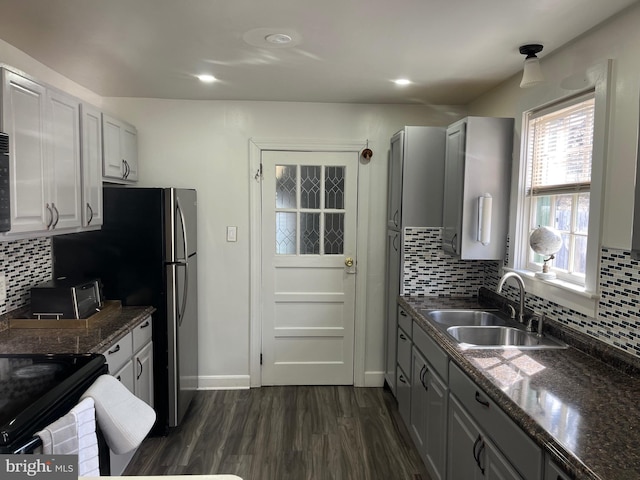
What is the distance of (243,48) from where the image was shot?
2.30 metres

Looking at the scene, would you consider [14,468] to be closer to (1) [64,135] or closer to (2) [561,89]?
(1) [64,135]

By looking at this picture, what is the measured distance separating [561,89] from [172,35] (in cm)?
191

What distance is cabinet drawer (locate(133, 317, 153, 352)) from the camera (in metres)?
2.60

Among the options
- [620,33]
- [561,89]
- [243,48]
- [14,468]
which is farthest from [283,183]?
[14,468]

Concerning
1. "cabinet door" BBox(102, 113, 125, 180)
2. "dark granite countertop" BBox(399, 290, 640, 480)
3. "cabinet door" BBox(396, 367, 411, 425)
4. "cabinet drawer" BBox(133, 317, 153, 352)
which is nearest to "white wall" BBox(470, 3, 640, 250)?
"dark granite countertop" BBox(399, 290, 640, 480)

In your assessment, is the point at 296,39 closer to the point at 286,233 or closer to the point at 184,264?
the point at 184,264

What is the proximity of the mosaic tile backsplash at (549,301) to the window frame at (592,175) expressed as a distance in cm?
5

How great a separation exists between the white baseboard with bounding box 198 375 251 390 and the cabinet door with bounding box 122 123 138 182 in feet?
5.56

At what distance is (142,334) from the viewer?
2705mm

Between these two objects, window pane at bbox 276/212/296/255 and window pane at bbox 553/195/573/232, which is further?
window pane at bbox 276/212/296/255

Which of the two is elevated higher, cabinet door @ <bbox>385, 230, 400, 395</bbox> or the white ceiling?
the white ceiling

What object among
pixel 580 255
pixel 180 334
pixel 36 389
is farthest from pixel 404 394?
pixel 36 389

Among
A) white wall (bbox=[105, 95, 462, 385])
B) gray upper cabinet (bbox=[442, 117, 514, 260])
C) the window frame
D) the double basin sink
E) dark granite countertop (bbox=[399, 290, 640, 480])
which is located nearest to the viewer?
dark granite countertop (bbox=[399, 290, 640, 480])

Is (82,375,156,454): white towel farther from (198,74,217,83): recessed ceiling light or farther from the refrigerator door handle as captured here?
(198,74,217,83): recessed ceiling light
